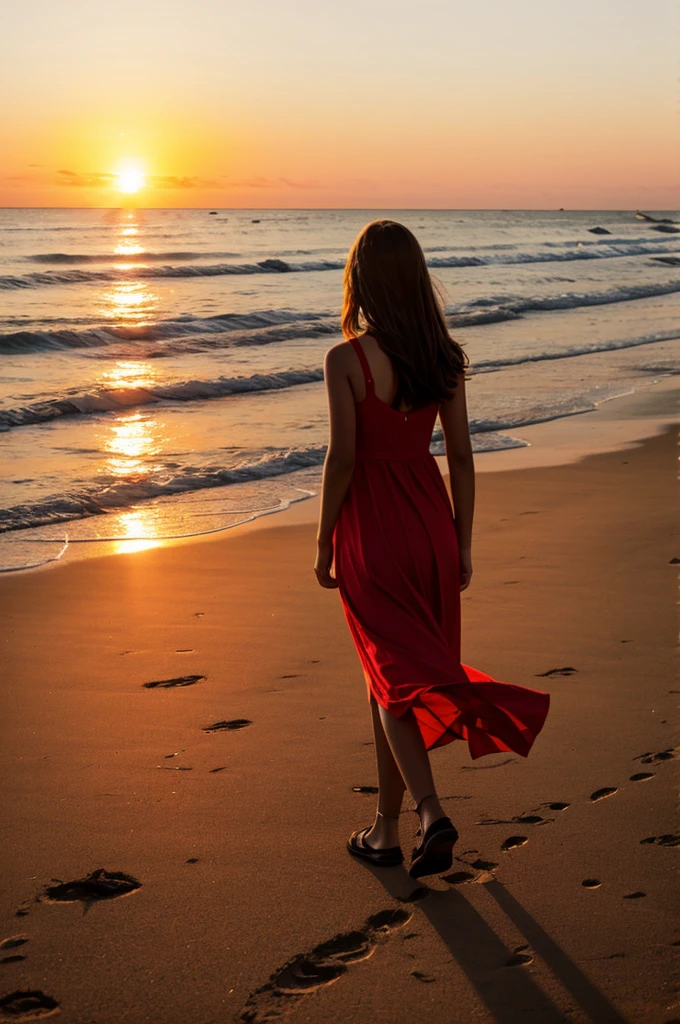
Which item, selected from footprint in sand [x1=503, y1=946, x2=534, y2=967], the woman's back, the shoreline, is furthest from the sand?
the woman's back

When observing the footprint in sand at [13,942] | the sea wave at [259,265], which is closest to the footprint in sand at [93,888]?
the footprint in sand at [13,942]

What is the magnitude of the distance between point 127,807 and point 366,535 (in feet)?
3.88

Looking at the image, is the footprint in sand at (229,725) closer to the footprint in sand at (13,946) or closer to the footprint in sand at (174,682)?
the footprint in sand at (174,682)

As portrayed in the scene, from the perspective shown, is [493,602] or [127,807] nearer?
[127,807]

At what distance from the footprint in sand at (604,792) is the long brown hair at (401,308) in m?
1.37

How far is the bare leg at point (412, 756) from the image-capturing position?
2824mm

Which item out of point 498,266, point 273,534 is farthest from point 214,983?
point 498,266

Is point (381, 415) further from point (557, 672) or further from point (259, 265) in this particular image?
point (259, 265)

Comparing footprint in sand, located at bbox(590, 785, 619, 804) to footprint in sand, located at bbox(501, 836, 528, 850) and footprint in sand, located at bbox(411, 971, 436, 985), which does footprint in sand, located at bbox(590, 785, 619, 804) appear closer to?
footprint in sand, located at bbox(501, 836, 528, 850)

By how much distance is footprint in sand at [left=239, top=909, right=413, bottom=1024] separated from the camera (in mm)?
2340

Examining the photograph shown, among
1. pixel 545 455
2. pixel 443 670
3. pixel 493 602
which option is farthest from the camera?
pixel 545 455

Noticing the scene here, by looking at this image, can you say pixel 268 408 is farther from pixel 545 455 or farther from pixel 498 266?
pixel 498 266

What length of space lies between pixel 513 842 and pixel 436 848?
15.6 inches

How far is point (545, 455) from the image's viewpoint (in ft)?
29.7
